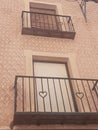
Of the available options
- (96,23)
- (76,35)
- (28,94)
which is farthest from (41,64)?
(96,23)

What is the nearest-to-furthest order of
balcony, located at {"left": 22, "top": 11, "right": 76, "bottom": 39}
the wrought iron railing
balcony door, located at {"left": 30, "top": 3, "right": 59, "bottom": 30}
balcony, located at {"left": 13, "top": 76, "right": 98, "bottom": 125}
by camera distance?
balcony, located at {"left": 13, "top": 76, "right": 98, "bottom": 125}, the wrought iron railing, balcony, located at {"left": 22, "top": 11, "right": 76, "bottom": 39}, balcony door, located at {"left": 30, "top": 3, "right": 59, "bottom": 30}

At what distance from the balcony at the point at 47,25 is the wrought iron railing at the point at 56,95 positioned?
2.01m

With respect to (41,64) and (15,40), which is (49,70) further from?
(15,40)

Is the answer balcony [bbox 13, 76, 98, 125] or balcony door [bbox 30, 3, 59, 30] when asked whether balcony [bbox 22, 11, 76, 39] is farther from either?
balcony [bbox 13, 76, 98, 125]

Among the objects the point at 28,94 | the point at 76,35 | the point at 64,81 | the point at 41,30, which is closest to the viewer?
the point at 28,94

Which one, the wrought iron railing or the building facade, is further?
the wrought iron railing

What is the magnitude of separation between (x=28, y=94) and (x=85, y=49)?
3021 millimetres

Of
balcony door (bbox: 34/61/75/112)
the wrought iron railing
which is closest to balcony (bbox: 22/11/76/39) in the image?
balcony door (bbox: 34/61/75/112)

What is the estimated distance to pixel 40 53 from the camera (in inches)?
285

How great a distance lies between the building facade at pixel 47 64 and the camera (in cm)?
550

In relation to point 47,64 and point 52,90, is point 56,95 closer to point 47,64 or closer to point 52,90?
point 52,90

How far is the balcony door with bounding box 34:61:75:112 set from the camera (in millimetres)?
6055

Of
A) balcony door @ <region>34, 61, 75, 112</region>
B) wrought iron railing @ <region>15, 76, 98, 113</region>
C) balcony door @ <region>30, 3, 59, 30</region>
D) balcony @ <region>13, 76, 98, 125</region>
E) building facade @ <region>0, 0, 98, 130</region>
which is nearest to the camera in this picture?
balcony @ <region>13, 76, 98, 125</region>

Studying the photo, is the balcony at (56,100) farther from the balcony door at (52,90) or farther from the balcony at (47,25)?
the balcony at (47,25)
